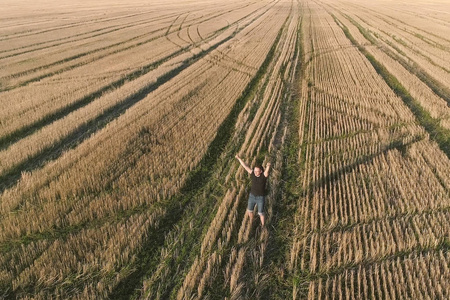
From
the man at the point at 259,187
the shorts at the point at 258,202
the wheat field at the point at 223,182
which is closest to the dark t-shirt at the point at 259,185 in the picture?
the man at the point at 259,187

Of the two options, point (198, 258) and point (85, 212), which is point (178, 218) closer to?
point (198, 258)

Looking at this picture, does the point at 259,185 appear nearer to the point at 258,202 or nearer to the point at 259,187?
the point at 259,187

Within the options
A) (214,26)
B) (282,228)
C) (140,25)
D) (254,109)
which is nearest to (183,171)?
(282,228)

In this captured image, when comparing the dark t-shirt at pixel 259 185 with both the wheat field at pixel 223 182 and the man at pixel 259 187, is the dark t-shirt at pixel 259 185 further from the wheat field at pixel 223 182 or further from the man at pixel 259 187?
the wheat field at pixel 223 182

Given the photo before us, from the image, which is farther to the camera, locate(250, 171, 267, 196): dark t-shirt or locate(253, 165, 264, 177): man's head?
locate(250, 171, 267, 196): dark t-shirt

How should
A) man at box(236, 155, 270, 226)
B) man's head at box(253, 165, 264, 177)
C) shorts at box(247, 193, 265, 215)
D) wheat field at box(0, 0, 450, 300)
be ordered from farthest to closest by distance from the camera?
1. shorts at box(247, 193, 265, 215)
2. man at box(236, 155, 270, 226)
3. man's head at box(253, 165, 264, 177)
4. wheat field at box(0, 0, 450, 300)

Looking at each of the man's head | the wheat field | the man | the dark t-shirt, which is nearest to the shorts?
the man

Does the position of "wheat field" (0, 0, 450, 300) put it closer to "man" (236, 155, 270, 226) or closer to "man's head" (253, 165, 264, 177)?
"man" (236, 155, 270, 226)

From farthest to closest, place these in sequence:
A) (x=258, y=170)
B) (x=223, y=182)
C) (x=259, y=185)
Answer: (x=223, y=182) → (x=259, y=185) → (x=258, y=170)

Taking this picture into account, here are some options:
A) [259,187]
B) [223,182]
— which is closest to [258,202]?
[259,187]
